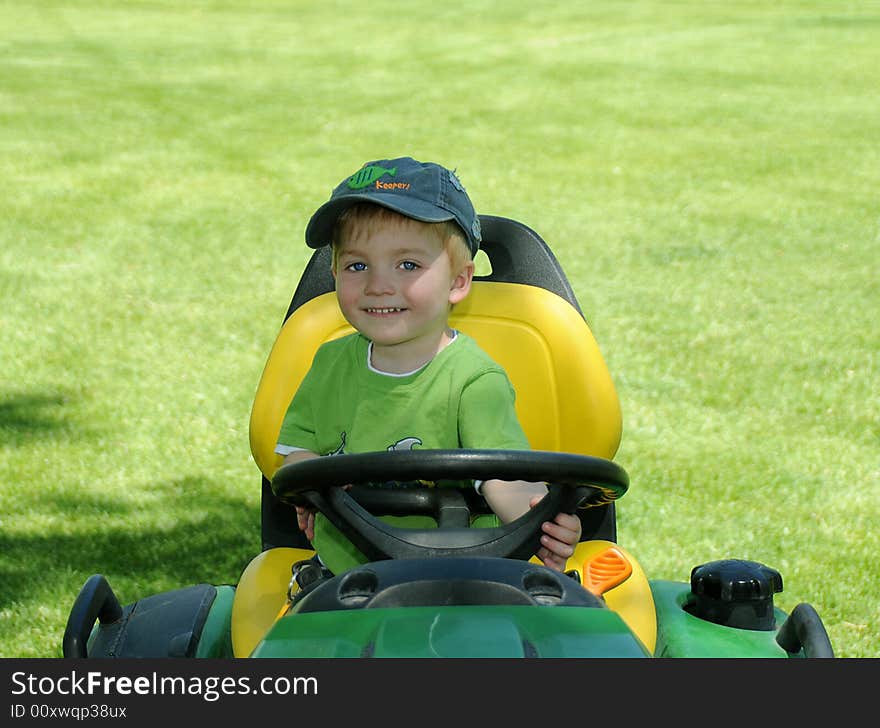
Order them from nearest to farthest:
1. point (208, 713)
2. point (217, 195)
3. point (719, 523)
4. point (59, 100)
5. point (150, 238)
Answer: point (208, 713) < point (719, 523) < point (150, 238) < point (217, 195) < point (59, 100)

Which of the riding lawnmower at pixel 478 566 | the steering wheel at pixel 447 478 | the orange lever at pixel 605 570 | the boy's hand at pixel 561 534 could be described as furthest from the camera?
the orange lever at pixel 605 570

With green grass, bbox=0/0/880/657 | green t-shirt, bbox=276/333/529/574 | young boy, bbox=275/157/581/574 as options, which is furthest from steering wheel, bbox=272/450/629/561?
green grass, bbox=0/0/880/657

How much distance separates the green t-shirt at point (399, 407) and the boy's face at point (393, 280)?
0.12m

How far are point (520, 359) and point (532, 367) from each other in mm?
30

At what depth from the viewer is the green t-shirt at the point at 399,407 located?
2.35m

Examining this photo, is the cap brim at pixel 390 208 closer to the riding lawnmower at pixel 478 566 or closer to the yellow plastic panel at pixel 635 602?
the riding lawnmower at pixel 478 566

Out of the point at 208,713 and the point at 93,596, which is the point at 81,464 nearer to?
the point at 93,596

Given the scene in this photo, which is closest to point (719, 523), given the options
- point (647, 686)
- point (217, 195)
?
point (647, 686)

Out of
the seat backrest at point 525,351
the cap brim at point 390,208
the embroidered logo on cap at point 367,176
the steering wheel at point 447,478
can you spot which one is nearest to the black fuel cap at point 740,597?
the seat backrest at point 525,351

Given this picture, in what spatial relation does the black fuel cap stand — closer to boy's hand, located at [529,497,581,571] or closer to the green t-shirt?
the green t-shirt

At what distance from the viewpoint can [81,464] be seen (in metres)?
4.58

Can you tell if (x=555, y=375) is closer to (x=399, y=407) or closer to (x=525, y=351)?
(x=525, y=351)

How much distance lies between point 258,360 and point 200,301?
1.00 metres

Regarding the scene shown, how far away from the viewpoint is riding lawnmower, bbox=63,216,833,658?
5.56 ft
